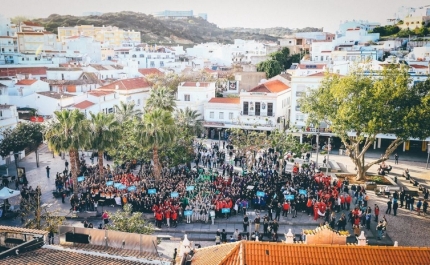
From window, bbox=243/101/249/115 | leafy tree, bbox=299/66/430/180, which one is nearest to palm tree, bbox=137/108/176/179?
leafy tree, bbox=299/66/430/180

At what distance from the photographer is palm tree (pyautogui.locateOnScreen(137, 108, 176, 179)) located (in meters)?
27.4

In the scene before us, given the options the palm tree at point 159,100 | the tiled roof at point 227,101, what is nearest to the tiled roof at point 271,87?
the tiled roof at point 227,101

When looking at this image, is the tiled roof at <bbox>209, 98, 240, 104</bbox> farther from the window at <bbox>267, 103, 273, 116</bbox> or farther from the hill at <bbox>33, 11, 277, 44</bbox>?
the hill at <bbox>33, 11, 277, 44</bbox>

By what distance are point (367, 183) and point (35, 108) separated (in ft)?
130

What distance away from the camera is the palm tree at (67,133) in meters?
25.8

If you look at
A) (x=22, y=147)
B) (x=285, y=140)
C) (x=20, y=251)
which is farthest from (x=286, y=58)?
(x=20, y=251)

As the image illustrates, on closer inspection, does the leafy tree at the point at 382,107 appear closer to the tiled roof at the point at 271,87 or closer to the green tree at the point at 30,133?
the tiled roof at the point at 271,87

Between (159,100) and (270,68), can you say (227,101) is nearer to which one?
(159,100)

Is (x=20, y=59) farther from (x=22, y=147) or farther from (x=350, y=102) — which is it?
(x=350, y=102)

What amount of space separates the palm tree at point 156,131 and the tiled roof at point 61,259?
1474 centimetres

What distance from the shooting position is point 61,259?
12.5 metres

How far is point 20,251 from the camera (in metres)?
12.9

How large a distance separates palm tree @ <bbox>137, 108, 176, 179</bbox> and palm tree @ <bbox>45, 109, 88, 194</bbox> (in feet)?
12.9

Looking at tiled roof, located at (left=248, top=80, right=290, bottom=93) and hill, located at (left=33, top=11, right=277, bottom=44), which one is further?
hill, located at (left=33, top=11, right=277, bottom=44)
